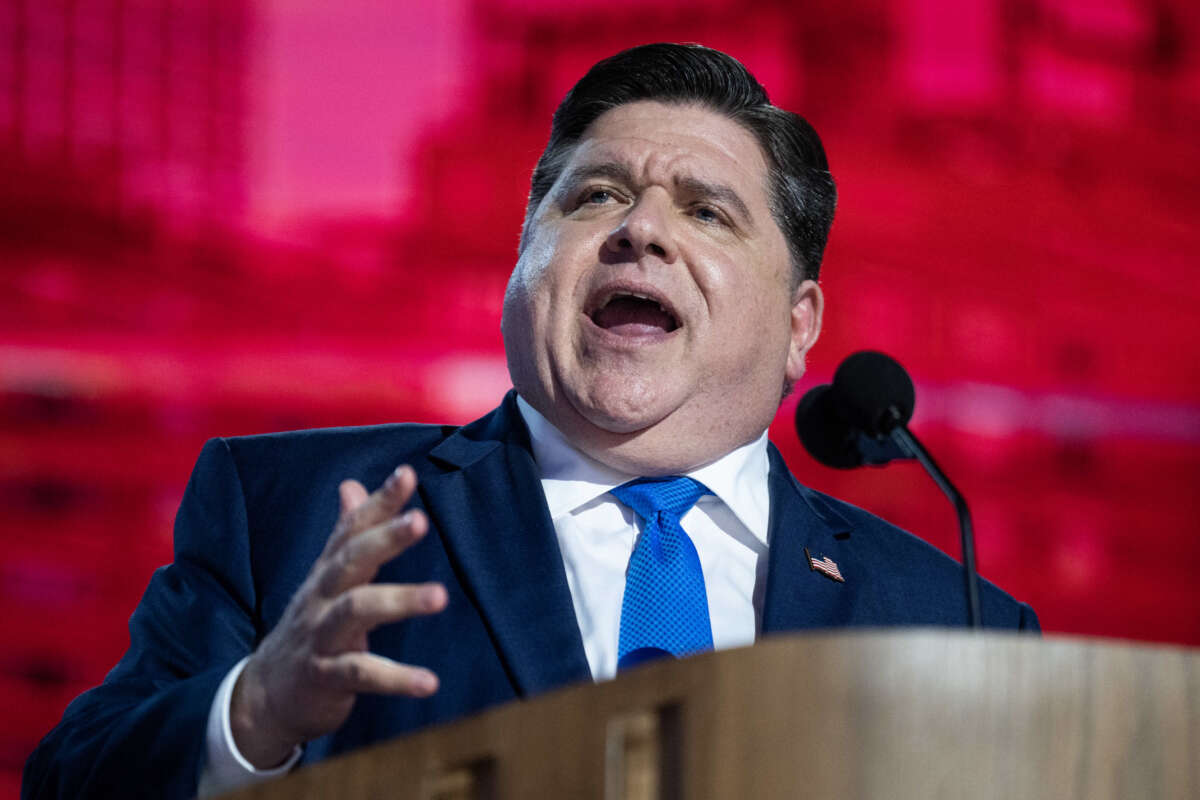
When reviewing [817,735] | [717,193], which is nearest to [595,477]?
[717,193]

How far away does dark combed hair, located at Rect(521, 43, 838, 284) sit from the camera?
1.77 meters

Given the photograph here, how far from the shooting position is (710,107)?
1764 millimetres

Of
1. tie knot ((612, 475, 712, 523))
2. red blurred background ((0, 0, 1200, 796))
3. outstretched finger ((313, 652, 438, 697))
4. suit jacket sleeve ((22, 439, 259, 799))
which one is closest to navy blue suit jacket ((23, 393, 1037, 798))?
suit jacket sleeve ((22, 439, 259, 799))

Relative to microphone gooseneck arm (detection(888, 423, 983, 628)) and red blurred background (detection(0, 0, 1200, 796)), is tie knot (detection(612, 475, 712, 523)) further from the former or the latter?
red blurred background (detection(0, 0, 1200, 796))

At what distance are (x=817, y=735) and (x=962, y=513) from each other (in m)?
0.63

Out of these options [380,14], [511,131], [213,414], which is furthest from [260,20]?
[213,414]

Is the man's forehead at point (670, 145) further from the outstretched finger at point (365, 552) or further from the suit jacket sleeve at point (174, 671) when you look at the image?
the outstretched finger at point (365, 552)

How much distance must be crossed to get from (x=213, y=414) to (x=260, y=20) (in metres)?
0.73

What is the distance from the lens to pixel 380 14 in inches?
98.0

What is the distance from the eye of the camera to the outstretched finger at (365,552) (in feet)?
2.95

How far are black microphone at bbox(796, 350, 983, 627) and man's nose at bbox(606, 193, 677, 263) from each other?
0.94 feet

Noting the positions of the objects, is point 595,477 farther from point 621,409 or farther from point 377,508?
point 377,508

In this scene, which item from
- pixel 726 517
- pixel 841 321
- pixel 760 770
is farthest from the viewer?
pixel 841 321

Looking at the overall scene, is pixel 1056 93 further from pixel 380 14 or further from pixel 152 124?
pixel 152 124
